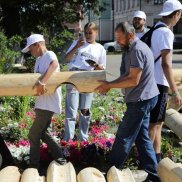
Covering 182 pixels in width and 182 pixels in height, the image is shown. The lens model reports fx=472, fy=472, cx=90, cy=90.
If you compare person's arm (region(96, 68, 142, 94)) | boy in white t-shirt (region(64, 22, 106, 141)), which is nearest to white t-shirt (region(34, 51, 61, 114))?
person's arm (region(96, 68, 142, 94))

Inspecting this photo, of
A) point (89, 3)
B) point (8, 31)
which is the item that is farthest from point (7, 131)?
point (89, 3)

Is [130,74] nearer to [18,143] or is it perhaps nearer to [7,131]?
[18,143]

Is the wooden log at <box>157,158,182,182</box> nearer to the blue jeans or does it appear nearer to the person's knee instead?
the blue jeans

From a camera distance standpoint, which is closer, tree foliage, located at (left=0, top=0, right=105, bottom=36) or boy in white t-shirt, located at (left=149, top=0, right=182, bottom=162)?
boy in white t-shirt, located at (left=149, top=0, right=182, bottom=162)

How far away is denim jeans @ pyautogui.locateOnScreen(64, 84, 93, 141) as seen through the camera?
6137 millimetres

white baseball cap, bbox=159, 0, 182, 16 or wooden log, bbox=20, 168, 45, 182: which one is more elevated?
white baseball cap, bbox=159, 0, 182, 16

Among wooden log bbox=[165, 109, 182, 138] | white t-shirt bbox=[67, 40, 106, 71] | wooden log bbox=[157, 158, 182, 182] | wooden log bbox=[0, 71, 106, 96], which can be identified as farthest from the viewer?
white t-shirt bbox=[67, 40, 106, 71]

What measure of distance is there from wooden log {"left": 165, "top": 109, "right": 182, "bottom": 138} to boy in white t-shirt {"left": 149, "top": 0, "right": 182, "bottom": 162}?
448 mm

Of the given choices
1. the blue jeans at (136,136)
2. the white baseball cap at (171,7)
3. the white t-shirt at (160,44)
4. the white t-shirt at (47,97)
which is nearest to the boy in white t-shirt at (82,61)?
the white t-shirt at (47,97)

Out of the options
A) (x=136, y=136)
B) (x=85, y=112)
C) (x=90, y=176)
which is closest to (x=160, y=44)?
(x=136, y=136)

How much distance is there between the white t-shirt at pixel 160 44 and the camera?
4879 mm

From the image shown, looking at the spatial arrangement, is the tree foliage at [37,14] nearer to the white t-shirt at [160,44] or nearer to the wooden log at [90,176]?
the white t-shirt at [160,44]

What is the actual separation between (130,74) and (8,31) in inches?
834

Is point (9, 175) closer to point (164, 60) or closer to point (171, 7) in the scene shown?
point (164, 60)
